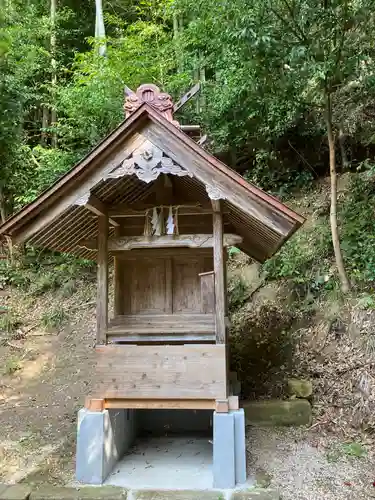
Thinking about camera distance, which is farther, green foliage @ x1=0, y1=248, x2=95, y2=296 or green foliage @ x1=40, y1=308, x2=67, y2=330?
green foliage @ x1=0, y1=248, x2=95, y2=296

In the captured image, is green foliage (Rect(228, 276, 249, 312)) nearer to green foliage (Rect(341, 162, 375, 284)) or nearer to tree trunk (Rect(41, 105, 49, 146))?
green foliage (Rect(341, 162, 375, 284))

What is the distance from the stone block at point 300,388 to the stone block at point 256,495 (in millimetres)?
2359

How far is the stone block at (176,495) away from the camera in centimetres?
421

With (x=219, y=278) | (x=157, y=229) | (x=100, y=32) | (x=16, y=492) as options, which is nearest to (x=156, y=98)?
(x=157, y=229)

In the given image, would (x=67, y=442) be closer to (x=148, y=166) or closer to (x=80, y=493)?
(x=80, y=493)

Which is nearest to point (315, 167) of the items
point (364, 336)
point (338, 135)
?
point (338, 135)

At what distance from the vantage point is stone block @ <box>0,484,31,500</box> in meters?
4.24

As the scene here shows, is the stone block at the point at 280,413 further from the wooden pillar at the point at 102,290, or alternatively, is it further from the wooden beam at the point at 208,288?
the wooden pillar at the point at 102,290

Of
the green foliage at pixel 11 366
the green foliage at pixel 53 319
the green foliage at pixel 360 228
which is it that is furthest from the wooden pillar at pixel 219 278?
the green foliage at pixel 53 319

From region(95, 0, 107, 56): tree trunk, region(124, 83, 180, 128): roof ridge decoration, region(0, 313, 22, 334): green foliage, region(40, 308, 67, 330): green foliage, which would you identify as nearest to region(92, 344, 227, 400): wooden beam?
region(124, 83, 180, 128): roof ridge decoration

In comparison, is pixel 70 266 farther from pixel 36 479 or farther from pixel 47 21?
pixel 47 21

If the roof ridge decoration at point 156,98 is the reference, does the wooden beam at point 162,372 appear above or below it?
below

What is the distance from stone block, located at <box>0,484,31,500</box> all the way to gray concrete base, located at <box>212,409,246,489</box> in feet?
6.58

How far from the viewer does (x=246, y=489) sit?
4.36 meters
